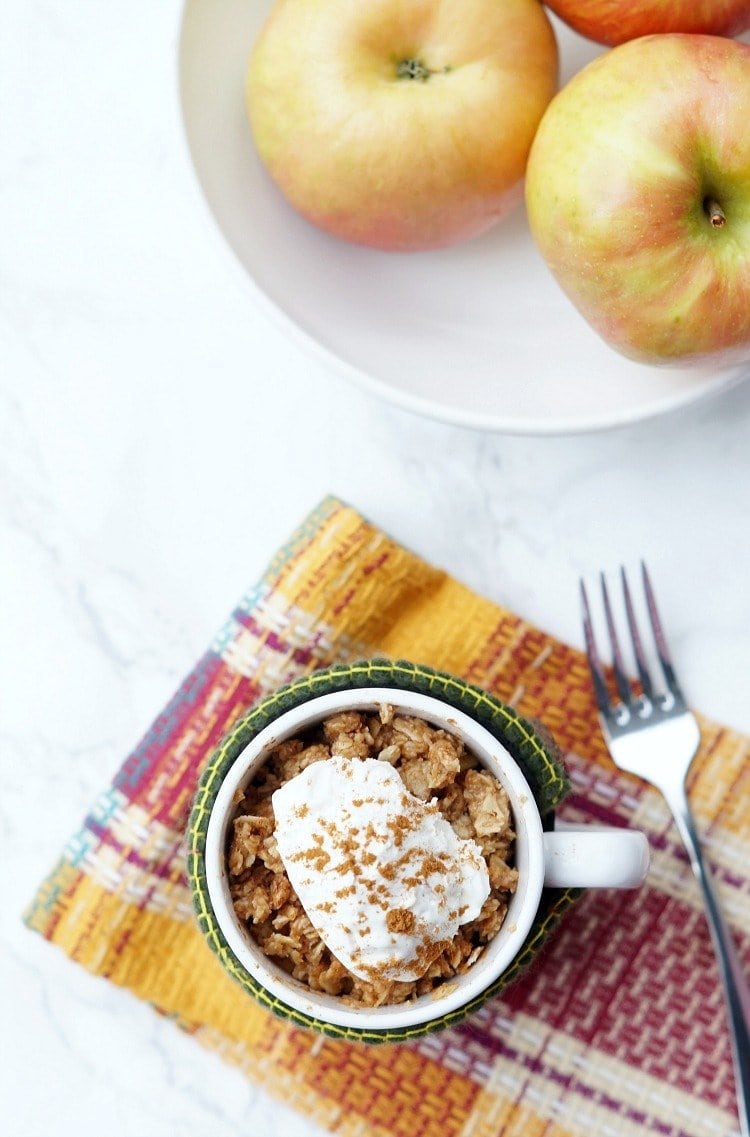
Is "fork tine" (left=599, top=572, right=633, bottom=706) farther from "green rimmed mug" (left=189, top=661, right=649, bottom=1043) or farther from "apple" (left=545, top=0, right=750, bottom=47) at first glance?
"apple" (left=545, top=0, right=750, bottom=47)

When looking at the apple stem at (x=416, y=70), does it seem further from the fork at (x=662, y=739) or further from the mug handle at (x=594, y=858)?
the mug handle at (x=594, y=858)

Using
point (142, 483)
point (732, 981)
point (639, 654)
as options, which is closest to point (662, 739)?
point (639, 654)

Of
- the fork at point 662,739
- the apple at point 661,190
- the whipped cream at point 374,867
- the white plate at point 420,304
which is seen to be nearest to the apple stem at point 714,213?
the apple at point 661,190

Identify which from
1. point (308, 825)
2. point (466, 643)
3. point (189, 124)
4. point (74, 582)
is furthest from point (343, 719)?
point (189, 124)

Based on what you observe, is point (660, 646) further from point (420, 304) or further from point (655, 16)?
point (655, 16)

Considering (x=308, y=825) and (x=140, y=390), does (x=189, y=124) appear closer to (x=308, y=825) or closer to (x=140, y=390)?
(x=140, y=390)

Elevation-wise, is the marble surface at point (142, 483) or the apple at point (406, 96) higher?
the apple at point (406, 96)

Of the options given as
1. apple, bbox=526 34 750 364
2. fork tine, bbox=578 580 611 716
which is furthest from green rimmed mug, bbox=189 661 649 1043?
apple, bbox=526 34 750 364
